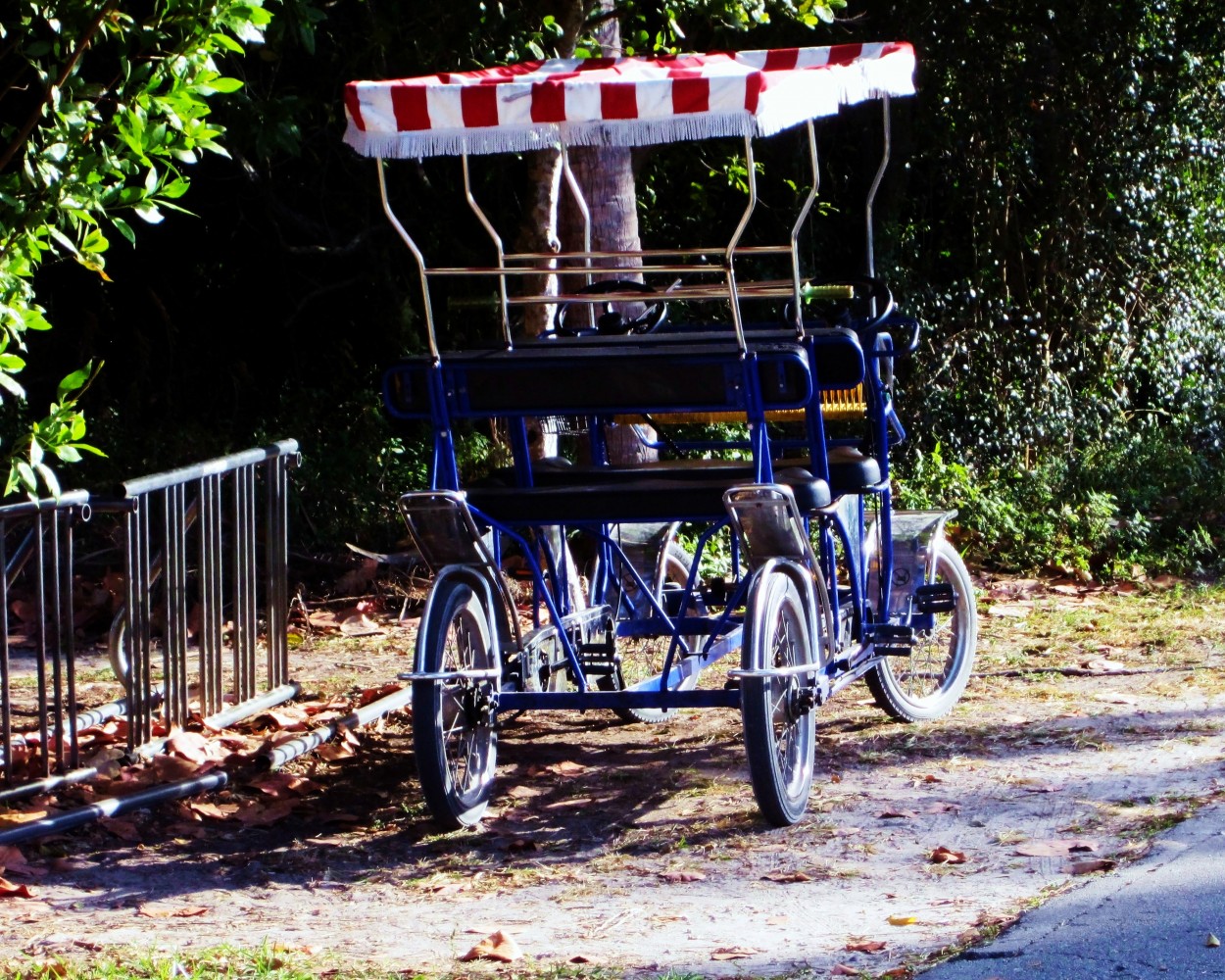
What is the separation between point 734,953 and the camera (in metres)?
4.30

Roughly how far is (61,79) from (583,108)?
1.82 m

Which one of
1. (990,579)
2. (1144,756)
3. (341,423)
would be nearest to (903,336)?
(990,579)

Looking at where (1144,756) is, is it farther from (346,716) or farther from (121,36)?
(121,36)

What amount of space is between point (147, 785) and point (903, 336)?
7876 mm

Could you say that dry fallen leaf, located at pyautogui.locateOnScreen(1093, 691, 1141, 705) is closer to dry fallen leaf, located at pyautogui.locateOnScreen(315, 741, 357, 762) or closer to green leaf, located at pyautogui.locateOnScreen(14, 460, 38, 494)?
dry fallen leaf, located at pyautogui.locateOnScreen(315, 741, 357, 762)

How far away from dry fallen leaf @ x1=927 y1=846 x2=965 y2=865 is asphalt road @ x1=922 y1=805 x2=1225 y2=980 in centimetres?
46

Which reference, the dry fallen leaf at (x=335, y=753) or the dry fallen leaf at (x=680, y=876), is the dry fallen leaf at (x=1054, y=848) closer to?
the dry fallen leaf at (x=680, y=876)

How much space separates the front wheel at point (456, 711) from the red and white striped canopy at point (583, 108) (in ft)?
4.89

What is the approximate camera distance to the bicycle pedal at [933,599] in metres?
6.83

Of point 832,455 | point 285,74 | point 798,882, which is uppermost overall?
point 285,74

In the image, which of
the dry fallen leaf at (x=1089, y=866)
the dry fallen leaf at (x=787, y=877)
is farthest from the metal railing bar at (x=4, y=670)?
the dry fallen leaf at (x=1089, y=866)

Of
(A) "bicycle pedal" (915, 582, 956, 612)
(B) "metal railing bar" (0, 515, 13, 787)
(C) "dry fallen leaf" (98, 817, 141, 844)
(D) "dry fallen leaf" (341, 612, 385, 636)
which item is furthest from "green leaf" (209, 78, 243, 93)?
(D) "dry fallen leaf" (341, 612, 385, 636)

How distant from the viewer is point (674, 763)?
643 cm

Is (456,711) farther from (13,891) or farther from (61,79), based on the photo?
(61,79)
